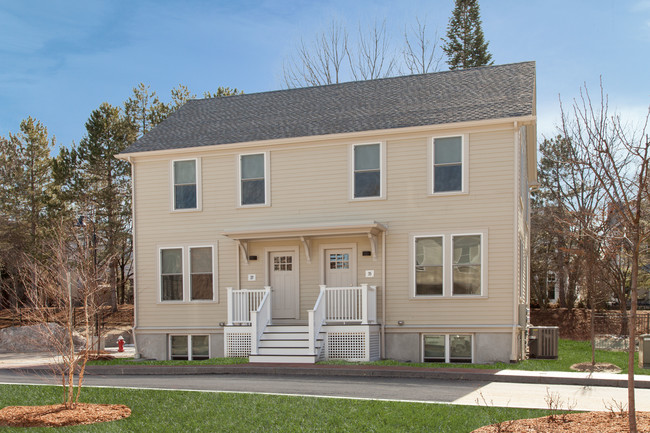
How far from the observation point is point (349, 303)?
1706cm

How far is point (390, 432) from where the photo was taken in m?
8.16

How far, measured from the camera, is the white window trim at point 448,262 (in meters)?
16.6

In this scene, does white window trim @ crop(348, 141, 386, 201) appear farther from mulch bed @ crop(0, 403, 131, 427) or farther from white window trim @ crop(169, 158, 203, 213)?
mulch bed @ crop(0, 403, 131, 427)

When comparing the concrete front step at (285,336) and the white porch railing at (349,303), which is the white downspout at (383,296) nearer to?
the white porch railing at (349,303)

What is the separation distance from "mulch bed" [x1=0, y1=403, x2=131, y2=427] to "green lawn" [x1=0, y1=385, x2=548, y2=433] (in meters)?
0.25

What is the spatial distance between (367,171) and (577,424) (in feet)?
36.3

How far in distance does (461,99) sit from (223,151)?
6.90 metres

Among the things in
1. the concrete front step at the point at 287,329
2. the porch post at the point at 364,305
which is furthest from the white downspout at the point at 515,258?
the concrete front step at the point at 287,329

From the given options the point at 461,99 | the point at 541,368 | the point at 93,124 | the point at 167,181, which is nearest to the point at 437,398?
the point at 541,368

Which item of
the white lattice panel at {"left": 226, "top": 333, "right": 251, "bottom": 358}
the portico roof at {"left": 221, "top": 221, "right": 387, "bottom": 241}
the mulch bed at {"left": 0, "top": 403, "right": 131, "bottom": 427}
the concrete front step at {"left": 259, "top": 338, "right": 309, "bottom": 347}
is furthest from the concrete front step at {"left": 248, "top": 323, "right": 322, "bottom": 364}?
the mulch bed at {"left": 0, "top": 403, "right": 131, "bottom": 427}

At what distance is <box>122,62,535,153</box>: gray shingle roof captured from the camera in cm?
1772

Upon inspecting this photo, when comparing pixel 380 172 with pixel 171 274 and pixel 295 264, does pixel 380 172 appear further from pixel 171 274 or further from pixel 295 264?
pixel 171 274

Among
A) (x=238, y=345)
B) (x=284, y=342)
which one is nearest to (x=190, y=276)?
(x=238, y=345)

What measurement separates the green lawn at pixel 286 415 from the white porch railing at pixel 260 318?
18.6 ft
